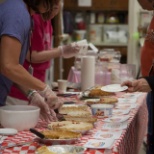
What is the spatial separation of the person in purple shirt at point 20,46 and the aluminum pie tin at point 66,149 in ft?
1.45

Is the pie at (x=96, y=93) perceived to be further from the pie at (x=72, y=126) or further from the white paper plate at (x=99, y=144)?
the white paper plate at (x=99, y=144)

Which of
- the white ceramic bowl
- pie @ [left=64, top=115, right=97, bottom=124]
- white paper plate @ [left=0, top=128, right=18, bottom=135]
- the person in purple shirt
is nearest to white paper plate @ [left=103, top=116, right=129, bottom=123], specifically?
the white ceramic bowl

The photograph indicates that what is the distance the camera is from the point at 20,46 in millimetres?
1956

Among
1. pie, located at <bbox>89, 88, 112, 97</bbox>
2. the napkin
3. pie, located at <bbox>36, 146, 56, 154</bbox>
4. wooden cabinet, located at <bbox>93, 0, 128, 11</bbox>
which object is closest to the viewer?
pie, located at <bbox>36, 146, 56, 154</bbox>

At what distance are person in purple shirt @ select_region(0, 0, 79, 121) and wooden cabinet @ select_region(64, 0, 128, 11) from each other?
5.04 meters

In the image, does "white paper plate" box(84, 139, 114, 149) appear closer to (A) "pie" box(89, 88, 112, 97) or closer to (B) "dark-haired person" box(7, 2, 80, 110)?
(A) "pie" box(89, 88, 112, 97)

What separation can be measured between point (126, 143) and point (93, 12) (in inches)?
216

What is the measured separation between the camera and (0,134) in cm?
188

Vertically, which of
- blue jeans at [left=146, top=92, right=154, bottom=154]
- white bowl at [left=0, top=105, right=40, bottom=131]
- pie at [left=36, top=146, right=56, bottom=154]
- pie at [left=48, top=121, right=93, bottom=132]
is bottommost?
blue jeans at [left=146, top=92, right=154, bottom=154]

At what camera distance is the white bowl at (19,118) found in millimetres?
1897

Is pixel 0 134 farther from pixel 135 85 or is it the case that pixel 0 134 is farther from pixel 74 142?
pixel 135 85

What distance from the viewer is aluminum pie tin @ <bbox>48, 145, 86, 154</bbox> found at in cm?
160

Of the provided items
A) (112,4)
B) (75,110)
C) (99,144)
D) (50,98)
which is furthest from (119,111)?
(112,4)

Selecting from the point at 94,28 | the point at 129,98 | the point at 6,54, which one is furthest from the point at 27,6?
the point at 94,28
